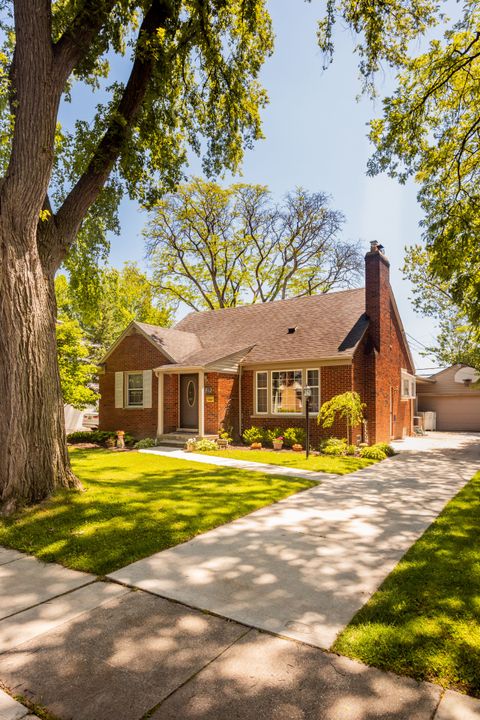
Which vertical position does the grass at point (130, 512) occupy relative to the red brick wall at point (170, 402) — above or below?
below

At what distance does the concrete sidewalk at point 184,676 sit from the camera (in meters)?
2.30

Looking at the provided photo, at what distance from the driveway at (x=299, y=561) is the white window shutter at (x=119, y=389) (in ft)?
38.1

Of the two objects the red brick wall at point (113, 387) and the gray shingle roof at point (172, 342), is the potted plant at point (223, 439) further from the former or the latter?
the gray shingle roof at point (172, 342)

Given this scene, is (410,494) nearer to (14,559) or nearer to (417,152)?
(14,559)

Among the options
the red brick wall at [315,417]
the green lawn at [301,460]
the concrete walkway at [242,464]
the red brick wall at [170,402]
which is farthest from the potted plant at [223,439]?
the red brick wall at [170,402]

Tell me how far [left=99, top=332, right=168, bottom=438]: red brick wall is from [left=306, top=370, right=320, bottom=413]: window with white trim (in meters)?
5.75

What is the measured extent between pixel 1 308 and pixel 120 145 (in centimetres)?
367

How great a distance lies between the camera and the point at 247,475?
31.4 feet

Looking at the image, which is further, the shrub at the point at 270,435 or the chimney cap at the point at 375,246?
the chimney cap at the point at 375,246

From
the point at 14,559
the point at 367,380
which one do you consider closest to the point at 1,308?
the point at 14,559

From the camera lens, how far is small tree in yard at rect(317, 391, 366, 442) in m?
13.1

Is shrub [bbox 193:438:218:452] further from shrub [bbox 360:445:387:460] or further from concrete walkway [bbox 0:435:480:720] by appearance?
concrete walkway [bbox 0:435:480:720]

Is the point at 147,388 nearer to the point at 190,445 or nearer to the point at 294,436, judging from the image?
the point at 190,445

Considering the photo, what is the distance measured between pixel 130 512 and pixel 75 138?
769 cm
